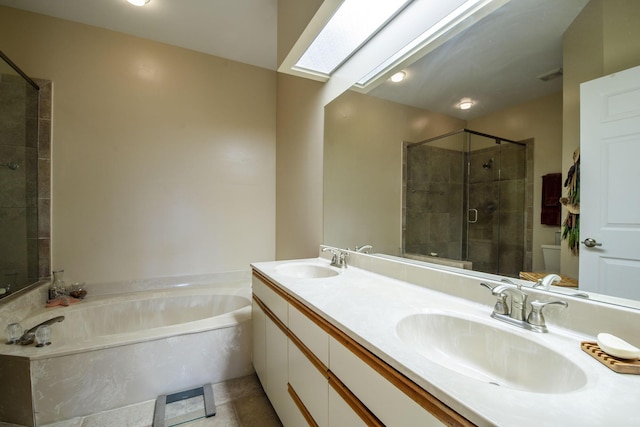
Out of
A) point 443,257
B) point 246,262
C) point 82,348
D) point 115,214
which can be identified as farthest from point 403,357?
point 115,214

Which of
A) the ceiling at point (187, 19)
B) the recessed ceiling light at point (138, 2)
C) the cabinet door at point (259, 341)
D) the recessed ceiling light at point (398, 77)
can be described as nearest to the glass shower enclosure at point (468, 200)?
the recessed ceiling light at point (398, 77)

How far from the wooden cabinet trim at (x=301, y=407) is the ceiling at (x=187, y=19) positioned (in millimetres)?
2455

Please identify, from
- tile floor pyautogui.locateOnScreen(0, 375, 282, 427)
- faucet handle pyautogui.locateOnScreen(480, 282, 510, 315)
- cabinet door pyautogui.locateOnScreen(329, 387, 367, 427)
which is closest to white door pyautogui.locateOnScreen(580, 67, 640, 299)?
faucet handle pyautogui.locateOnScreen(480, 282, 510, 315)

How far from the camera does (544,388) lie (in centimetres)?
64

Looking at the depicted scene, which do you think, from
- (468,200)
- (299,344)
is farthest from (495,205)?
(299,344)

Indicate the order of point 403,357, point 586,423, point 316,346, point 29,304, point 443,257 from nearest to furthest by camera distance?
point 586,423
point 403,357
point 316,346
point 443,257
point 29,304

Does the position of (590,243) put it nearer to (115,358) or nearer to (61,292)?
(115,358)

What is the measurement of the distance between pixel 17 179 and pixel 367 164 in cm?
252

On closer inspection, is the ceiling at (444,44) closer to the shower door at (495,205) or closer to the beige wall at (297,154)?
the shower door at (495,205)

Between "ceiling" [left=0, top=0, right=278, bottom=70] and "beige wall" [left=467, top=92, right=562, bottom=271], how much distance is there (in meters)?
1.89

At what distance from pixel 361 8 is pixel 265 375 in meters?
2.12

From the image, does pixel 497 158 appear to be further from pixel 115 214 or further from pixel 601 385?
pixel 115 214

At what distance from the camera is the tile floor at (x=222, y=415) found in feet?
4.69

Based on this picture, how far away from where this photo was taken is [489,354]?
0.78m
